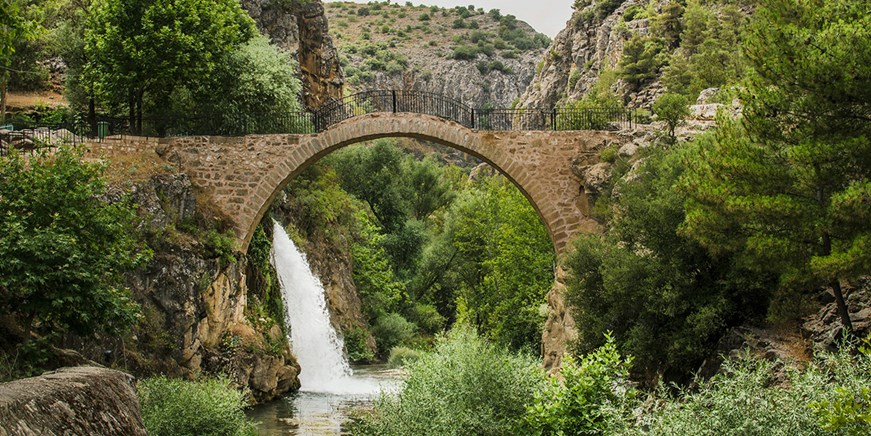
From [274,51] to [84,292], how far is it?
15232mm

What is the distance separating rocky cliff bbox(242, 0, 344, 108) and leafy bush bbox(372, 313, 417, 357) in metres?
10.2

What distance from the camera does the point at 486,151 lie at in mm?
25312

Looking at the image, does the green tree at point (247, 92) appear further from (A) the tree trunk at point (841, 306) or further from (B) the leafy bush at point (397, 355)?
(A) the tree trunk at point (841, 306)

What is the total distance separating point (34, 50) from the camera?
113 ft

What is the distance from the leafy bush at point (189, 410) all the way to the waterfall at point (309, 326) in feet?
36.9

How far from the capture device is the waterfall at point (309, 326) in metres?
30.7

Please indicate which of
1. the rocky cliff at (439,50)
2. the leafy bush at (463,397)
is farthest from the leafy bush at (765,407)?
the rocky cliff at (439,50)

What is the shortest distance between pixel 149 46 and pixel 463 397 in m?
→ 15.6

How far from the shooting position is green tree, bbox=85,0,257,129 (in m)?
25.2

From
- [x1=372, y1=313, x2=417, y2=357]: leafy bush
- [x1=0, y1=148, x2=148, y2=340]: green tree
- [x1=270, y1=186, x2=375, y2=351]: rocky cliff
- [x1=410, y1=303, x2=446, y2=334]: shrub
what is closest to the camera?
[x1=0, y1=148, x2=148, y2=340]: green tree

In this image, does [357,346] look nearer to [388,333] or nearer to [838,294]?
[388,333]

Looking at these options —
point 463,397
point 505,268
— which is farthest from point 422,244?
point 463,397

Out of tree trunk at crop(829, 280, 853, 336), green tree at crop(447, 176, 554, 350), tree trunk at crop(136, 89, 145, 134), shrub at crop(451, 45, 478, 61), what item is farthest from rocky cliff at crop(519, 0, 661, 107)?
shrub at crop(451, 45, 478, 61)

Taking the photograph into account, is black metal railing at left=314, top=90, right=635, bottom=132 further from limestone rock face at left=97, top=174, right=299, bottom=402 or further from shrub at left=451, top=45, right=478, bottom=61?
shrub at left=451, top=45, right=478, bottom=61
